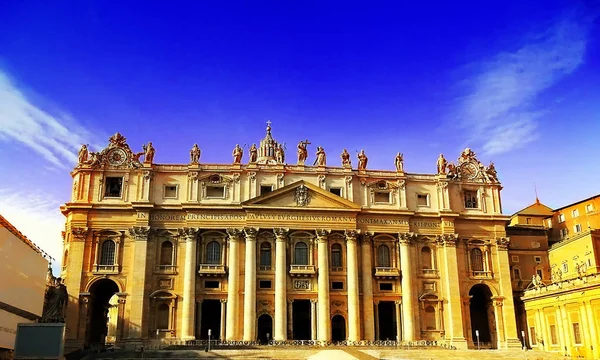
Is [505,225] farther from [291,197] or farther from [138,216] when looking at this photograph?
[138,216]

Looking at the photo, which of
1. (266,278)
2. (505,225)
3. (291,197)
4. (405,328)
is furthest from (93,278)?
(505,225)

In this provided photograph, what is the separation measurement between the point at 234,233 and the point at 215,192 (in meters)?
5.01

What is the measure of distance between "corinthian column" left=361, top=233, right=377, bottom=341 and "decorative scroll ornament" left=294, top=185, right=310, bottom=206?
22.7ft

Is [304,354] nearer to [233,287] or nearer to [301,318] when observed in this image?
[233,287]

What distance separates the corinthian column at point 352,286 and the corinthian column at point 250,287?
9.25 meters

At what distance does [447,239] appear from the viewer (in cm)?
6309

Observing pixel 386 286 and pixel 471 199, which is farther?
pixel 471 199

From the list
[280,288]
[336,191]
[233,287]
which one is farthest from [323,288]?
[336,191]

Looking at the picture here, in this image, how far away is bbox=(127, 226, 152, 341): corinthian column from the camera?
56.4 metres

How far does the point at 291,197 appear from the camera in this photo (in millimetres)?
61750

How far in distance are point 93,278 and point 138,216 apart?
7173mm

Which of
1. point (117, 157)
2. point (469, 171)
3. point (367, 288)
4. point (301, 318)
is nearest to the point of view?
point (367, 288)

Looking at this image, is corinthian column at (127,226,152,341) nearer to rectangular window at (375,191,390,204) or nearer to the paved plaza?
the paved plaza

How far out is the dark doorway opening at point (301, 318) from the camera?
2410 inches
